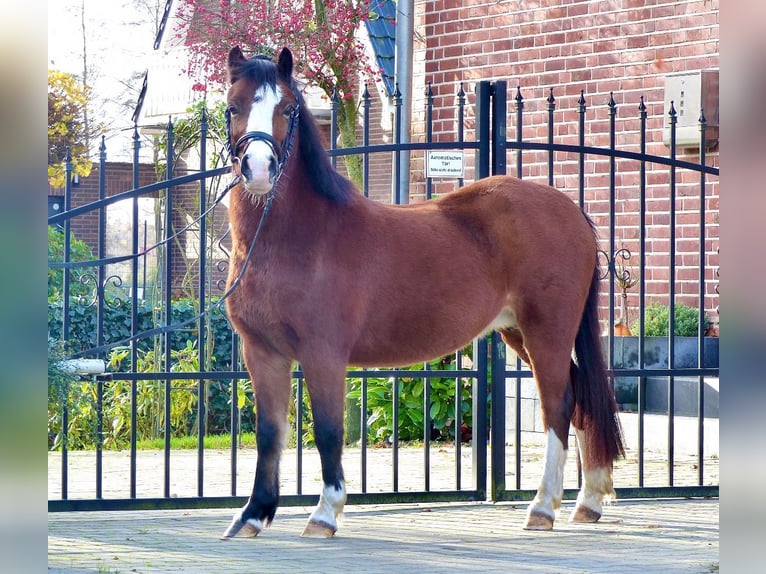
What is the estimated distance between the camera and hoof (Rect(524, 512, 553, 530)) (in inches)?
226

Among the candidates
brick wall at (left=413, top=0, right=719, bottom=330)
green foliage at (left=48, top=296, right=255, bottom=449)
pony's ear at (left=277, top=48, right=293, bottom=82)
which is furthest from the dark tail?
green foliage at (left=48, top=296, right=255, bottom=449)

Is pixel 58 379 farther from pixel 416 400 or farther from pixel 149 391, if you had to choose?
pixel 149 391

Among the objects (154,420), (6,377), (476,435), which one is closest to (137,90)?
(154,420)

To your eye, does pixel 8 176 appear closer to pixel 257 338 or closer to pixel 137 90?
pixel 257 338

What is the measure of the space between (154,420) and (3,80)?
9310 mm

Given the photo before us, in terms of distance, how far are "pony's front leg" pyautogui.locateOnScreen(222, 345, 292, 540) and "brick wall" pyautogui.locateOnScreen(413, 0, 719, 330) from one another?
534 cm

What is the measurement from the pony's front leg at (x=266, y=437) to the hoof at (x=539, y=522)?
137 cm

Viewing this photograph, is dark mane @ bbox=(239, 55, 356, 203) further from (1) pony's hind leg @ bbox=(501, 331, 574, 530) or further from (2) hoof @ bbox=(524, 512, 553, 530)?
(2) hoof @ bbox=(524, 512, 553, 530)

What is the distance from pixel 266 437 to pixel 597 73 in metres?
6.99

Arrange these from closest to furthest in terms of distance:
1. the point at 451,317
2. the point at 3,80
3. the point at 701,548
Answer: the point at 3,80 → the point at 701,548 → the point at 451,317

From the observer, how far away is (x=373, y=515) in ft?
20.9

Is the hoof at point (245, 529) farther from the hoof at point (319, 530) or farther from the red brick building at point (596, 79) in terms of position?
the red brick building at point (596, 79)

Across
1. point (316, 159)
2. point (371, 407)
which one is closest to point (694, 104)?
point (371, 407)

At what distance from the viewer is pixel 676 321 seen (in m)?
9.45
